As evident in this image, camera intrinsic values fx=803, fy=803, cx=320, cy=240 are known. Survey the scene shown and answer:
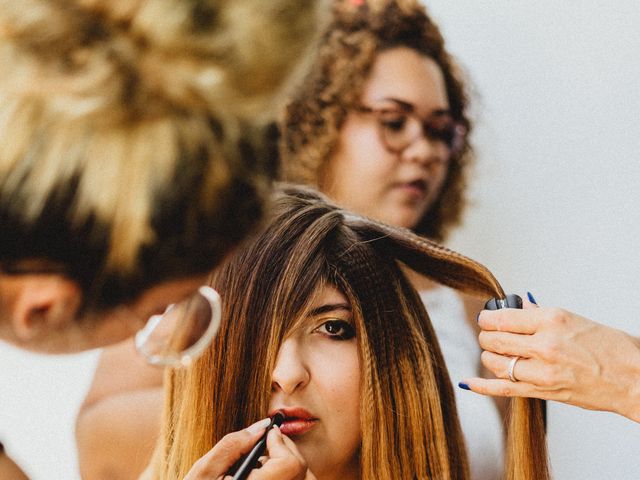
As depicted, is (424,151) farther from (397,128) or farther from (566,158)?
(566,158)

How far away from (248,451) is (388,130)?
0.75 metres

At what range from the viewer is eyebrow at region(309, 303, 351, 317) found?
1.16m

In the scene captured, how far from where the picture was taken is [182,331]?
2.46 ft

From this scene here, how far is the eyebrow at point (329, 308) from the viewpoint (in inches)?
45.5

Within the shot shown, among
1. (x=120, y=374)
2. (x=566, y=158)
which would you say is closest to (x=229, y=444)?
(x=120, y=374)

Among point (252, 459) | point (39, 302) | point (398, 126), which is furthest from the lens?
point (398, 126)

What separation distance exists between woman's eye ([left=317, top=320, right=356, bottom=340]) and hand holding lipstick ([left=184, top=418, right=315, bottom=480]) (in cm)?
19

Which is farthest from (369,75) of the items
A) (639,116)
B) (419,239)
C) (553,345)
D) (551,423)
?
(551,423)

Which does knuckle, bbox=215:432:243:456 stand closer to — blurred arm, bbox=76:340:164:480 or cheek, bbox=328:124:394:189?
blurred arm, bbox=76:340:164:480

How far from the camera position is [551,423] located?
1.66m

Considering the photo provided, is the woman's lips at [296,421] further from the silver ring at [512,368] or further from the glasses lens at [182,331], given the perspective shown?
the glasses lens at [182,331]

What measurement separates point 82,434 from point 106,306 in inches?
38.0

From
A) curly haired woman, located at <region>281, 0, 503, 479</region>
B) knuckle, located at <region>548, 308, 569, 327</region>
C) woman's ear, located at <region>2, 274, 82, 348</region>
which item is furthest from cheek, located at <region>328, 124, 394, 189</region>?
woman's ear, located at <region>2, 274, 82, 348</region>

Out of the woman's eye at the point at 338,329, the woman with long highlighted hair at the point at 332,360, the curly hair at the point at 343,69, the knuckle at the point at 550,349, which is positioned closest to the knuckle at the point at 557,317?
the knuckle at the point at 550,349
